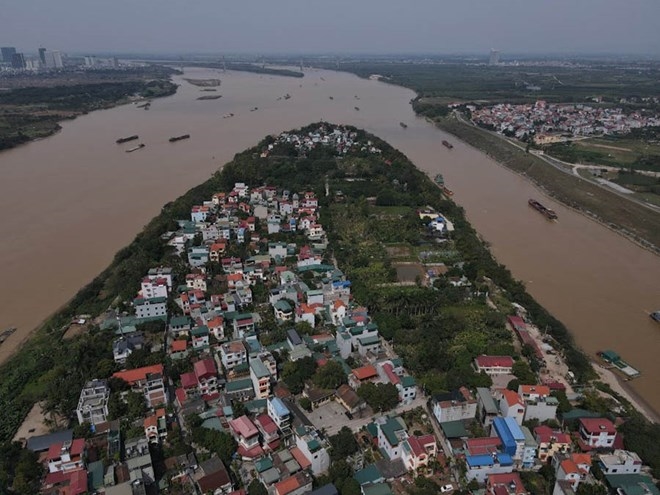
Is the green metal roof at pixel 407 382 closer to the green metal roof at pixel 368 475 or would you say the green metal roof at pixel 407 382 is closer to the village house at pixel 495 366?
the village house at pixel 495 366

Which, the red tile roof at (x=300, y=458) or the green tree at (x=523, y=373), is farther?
the green tree at (x=523, y=373)

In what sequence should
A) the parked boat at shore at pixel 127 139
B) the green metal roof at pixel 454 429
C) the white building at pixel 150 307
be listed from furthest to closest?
the parked boat at shore at pixel 127 139, the white building at pixel 150 307, the green metal roof at pixel 454 429

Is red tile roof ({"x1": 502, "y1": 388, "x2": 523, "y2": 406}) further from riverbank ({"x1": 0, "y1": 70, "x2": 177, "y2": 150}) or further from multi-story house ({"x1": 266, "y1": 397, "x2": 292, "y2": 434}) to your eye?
riverbank ({"x1": 0, "y1": 70, "x2": 177, "y2": 150})

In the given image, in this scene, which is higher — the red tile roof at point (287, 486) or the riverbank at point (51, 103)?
the riverbank at point (51, 103)

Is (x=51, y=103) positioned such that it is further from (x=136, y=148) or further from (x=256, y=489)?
(x=256, y=489)

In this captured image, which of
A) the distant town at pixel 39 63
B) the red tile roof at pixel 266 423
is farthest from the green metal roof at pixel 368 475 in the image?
the distant town at pixel 39 63

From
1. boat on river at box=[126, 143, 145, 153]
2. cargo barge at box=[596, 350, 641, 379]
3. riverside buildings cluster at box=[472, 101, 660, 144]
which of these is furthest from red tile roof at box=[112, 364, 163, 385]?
riverside buildings cluster at box=[472, 101, 660, 144]
